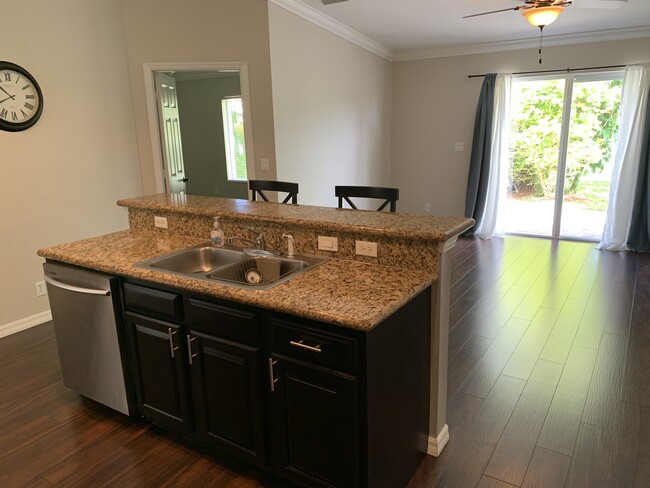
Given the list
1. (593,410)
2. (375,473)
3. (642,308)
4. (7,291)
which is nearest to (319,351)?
(375,473)

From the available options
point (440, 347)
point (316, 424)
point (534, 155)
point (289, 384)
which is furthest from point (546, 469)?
point (534, 155)

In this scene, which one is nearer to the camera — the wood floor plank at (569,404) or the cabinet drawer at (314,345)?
the cabinet drawer at (314,345)

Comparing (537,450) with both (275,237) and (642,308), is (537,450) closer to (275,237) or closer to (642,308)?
(275,237)

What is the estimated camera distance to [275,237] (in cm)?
231

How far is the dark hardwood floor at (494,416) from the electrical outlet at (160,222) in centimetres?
111

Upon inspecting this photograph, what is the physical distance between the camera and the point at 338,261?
210 cm

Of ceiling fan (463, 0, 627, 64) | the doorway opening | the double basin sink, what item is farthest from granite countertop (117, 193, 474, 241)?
the doorway opening

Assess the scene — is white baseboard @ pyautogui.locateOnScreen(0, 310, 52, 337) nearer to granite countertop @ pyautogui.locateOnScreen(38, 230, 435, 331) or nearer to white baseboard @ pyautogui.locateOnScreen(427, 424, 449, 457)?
granite countertop @ pyautogui.locateOnScreen(38, 230, 435, 331)

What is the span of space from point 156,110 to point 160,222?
186cm

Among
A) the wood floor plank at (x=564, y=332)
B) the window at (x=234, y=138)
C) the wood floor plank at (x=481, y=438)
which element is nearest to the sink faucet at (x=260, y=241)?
the wood floor plank at (x=481, y=438)

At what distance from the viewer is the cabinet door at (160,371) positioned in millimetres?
2014

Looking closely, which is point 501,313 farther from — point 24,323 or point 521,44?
point 521,44

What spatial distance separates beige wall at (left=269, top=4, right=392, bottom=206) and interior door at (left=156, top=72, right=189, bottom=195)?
3.64 feet

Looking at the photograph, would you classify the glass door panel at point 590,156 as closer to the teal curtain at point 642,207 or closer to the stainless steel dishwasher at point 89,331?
the teal curtain at point 642,207
